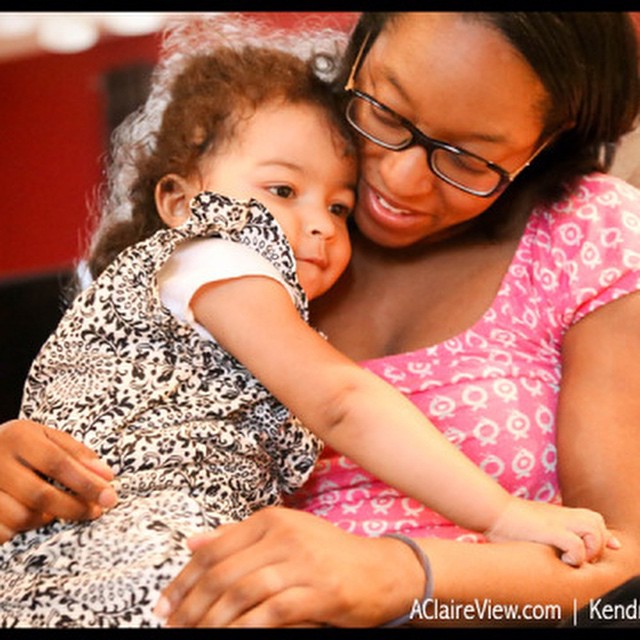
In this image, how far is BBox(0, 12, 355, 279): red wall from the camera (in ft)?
16.7

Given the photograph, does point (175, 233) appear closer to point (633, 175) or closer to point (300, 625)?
point (300, 625)

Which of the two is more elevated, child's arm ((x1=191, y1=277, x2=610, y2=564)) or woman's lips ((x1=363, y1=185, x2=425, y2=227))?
woman's lips ((x1=363, y1=185, x2=425, y2=227))

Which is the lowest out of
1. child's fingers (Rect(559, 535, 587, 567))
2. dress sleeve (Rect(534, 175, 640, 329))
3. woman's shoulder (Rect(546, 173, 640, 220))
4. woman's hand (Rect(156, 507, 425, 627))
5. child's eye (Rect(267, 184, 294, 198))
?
child's fingers (Rect(559, 535, 587, 567))

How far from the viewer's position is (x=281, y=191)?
1502 mm

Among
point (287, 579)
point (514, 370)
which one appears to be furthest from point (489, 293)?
point (287, 579)

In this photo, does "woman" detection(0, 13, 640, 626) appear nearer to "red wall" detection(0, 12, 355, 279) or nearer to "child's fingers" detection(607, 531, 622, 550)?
"child's fingers" detection(607, 531, 622, 550)

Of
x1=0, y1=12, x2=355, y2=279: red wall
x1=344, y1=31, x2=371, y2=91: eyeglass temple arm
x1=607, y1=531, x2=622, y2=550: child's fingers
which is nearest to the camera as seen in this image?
x1=607, y1=531, x2=622, y2=550: child's fingers

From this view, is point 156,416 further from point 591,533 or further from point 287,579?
point 591,533

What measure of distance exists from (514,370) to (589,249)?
0.19 metres

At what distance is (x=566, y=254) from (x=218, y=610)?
2.32 ft

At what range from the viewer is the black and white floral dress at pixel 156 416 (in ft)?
4.10

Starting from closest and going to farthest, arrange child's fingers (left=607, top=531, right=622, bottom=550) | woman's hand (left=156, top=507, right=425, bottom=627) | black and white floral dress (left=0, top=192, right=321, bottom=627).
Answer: woman's hand (left=156, top=507, right=425, bottom=627) < black and white floral dress (left=0, top=192, right=321, bottom=627) < child's fingers (left=607, top=531, right=622, bottom=550)

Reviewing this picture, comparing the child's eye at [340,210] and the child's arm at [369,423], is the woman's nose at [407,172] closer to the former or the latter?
the child's eye at [340,210]

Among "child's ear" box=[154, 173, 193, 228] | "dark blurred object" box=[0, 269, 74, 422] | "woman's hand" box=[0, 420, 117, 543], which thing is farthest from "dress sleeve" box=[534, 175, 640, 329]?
"dark blurred object" box=[0, 269, 74, 422]
